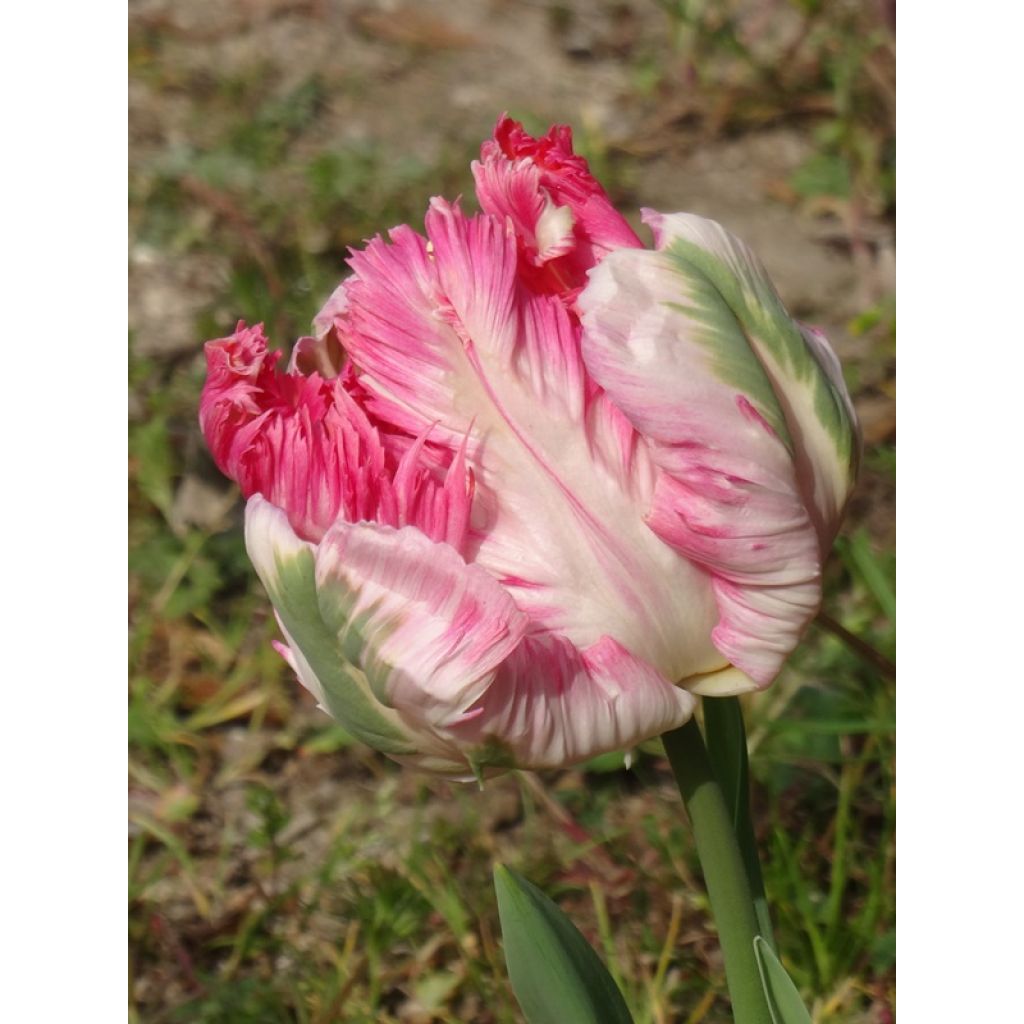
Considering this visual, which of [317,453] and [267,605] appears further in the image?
[267,605]

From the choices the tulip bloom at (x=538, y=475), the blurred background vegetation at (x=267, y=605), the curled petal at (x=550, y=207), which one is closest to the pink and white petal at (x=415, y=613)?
the tulip bloom at (x=538, y=475)

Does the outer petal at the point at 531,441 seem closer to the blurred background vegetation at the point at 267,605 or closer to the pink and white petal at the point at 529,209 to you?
the pink and white petal at the point at 529,209

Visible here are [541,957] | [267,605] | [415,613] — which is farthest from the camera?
[267,605]

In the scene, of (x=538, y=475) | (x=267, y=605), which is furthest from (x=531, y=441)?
(x=267, y=605)

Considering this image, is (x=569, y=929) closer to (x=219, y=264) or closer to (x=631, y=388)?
(x=631, y=388)

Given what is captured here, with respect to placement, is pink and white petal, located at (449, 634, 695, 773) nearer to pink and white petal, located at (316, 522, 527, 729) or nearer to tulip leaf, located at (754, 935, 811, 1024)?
pink and white petal, located at (316, 522, 527, 729)

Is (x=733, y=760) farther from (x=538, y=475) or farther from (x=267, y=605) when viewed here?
(x=267, y=605)
